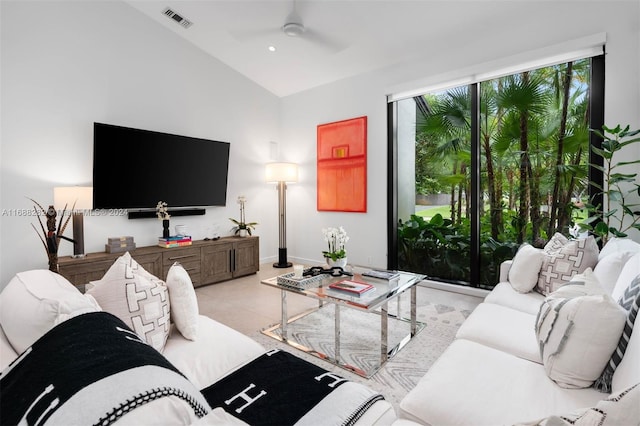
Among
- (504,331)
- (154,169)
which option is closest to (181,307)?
(504,331)

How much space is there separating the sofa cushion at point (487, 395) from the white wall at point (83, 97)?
12.3ft

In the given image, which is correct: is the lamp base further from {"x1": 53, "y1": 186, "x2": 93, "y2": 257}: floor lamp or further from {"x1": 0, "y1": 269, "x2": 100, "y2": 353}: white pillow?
{"x1": 0, "y1": 269, "x2": 100, "y2": 353}: white pillow

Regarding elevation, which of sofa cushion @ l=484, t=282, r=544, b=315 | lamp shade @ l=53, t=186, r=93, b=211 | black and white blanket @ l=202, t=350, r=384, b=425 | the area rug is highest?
lamp shade @ l=53, t=186, r=93, b=211

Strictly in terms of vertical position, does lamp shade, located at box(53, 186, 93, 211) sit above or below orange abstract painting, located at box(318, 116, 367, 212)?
below

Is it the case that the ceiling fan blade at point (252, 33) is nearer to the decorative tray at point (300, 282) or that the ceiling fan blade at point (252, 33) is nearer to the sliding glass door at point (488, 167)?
the sliding glass door at point (488, 167)

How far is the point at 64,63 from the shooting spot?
10.7ft

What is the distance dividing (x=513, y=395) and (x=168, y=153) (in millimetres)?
4055

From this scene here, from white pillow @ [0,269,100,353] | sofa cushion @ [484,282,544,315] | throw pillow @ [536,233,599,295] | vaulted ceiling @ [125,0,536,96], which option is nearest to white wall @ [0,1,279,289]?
vaulted ceiling @ [125,0,536,96]

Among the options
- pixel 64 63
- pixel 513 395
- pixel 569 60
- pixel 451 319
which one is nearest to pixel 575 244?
pixel 451 319

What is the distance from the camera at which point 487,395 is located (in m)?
1.13

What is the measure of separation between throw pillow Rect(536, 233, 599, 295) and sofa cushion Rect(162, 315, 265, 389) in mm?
2048

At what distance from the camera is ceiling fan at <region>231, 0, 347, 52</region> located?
3.42 meters

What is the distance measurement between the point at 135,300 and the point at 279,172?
371 centimetres

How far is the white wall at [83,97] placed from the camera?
302cm
